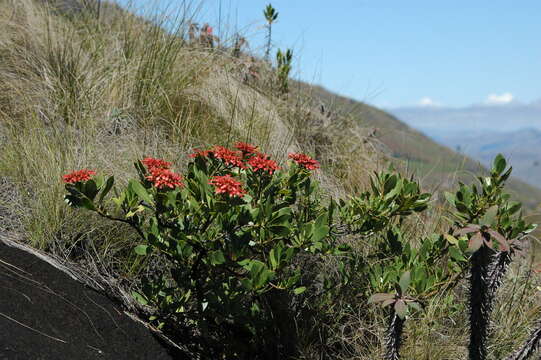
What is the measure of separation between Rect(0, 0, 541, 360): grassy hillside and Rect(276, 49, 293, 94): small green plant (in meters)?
0.08

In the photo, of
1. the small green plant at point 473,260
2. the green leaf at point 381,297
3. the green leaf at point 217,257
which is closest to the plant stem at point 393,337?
the small green plant at point 473,260

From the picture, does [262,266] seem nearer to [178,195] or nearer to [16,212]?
[178,195]

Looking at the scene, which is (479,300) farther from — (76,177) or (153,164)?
(76,177)

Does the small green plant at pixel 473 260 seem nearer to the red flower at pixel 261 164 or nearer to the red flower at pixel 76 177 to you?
the red flower at pixel 261 164

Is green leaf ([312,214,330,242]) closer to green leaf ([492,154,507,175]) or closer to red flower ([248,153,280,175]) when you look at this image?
red flower ([248,153,280,175])

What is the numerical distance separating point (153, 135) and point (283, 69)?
6.16ft

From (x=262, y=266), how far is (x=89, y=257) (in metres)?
1.02

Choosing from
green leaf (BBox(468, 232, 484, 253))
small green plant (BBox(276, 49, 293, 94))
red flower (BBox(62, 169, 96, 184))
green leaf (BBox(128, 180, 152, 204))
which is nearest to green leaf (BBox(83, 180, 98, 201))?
red flower (BBox(62, 169, 96, 184))

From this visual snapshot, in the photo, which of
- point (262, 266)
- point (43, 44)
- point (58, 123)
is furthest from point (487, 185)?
point (43, 44)

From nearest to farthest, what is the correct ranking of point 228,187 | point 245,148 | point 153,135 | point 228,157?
point 228,187
point 228,157
point 245,148
point 153,135

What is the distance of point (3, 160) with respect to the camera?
2918 millimetres

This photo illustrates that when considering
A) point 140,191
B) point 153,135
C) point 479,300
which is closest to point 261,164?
point 140,191

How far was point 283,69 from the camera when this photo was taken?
496 cm

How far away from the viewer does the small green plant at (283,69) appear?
4.98m
